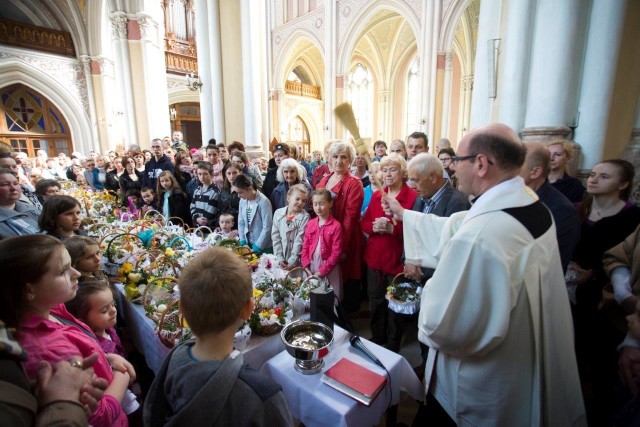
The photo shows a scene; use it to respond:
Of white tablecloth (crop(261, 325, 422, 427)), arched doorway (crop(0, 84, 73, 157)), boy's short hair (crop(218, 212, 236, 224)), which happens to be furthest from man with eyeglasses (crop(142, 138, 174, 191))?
arched doorway (crop(0, 84, 73, 157))

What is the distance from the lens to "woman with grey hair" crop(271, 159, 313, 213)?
3.62 meters

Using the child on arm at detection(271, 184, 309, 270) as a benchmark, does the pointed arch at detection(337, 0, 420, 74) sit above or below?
above

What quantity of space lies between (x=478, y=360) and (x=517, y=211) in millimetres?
614

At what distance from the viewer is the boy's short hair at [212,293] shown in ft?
3.30

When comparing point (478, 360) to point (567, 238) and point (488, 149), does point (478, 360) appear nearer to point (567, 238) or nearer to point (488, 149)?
point (488, 149)

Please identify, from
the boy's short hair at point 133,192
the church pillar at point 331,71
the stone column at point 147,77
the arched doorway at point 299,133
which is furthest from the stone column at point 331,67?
the boy's short hair at point 133,192

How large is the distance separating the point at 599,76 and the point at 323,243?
3.40 metres

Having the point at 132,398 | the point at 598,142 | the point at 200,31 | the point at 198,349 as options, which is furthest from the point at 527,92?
the point at 200,31

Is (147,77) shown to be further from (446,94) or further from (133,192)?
(446,94)

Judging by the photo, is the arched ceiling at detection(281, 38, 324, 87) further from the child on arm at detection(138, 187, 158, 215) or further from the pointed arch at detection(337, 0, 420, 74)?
the child on arm at detection(138, 187, 158, 215)

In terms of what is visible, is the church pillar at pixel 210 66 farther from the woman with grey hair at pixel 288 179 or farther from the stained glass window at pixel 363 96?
the stained glass window at pixel 363 96

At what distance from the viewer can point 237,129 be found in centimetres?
779

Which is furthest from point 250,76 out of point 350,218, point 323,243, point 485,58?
point 323,243

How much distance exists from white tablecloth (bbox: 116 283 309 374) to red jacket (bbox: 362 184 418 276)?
41.2 inches
